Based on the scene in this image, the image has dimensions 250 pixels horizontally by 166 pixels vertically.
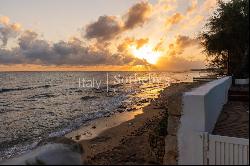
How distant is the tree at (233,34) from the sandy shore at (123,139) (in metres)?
3.50

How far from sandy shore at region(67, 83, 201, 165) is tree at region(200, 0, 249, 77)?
3.50 metres

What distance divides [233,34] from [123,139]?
8259mm

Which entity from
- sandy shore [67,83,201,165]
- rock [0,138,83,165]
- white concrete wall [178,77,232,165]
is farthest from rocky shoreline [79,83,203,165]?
rock [0,138,83,165]

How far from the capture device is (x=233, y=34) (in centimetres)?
1934

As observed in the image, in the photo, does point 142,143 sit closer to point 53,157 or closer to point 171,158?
point 171,158

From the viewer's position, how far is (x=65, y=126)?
1048 inches

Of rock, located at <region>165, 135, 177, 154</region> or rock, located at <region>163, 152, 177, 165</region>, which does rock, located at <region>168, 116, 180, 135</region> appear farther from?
rock, located at <region>163, 152, 177, 165</region>

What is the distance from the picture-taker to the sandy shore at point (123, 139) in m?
11.8

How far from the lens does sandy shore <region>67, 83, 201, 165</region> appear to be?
11.8m

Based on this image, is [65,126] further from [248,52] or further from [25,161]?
[25,161]

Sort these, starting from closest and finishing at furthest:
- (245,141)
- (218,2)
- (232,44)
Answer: (245,141) < (232,44) < (218,2)

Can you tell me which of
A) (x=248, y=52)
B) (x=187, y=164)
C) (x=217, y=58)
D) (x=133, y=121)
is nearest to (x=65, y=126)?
(x=133, y=121)

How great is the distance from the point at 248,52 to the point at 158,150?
7318 mm

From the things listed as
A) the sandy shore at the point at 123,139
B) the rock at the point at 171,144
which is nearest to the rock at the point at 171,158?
the rock at the point at 171,144
